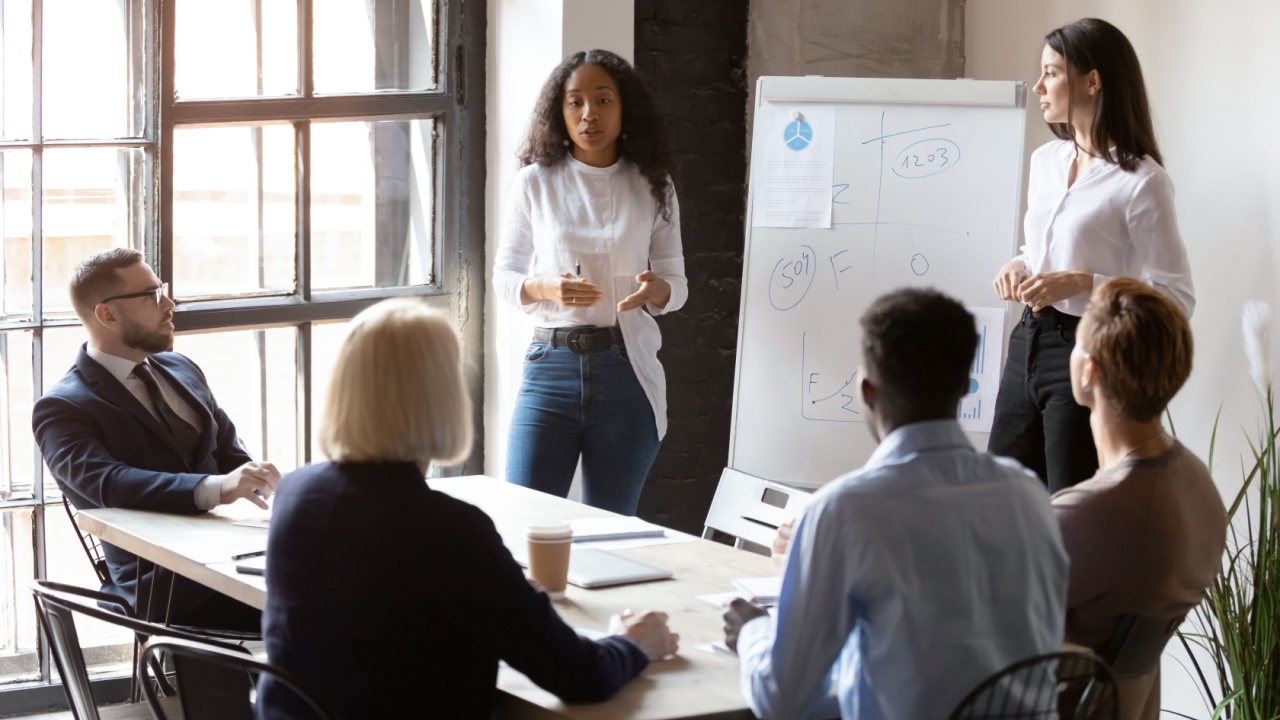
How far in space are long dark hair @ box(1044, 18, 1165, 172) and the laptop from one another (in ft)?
4.96

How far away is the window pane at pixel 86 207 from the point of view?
3.37 m

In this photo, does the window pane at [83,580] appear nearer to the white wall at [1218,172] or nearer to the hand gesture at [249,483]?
the hand gesture at [249,483]

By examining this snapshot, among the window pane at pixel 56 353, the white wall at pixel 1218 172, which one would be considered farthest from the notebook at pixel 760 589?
the window pane at pixel 56 353

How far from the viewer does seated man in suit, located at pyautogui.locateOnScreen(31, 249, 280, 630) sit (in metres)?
2.66

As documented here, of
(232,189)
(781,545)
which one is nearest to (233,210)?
(232,189)

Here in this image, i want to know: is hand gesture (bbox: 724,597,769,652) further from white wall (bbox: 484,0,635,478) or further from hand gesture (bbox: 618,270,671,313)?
white wall (bbox: 484,0,635,478)

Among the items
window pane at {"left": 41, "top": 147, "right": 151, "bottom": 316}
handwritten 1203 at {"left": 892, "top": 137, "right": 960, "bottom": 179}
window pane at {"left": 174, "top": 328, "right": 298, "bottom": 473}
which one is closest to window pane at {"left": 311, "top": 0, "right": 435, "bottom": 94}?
window pane at {"left": 41, "top": 147, "right": 151, "bottom": 316}

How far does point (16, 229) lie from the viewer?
3.34 m

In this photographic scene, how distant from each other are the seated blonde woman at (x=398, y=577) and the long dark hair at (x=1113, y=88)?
6.20 ft

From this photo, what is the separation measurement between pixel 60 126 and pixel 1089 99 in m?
2.51

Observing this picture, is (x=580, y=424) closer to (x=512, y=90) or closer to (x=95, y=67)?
(x=512, y=90)

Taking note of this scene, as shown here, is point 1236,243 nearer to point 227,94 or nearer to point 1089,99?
point 1089,99

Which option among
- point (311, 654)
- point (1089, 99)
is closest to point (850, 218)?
point (1089, 99)

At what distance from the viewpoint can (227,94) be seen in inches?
142
